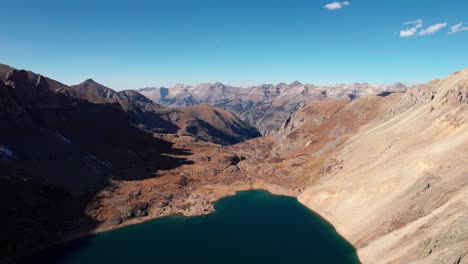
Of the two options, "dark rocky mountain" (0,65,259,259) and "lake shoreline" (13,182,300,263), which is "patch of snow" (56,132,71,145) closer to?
"dark rocky mountain" (0,65,259,259)

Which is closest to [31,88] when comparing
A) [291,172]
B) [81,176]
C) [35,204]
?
[81,176]

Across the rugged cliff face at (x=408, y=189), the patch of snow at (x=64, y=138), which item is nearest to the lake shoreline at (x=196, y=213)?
the rugged cliff face at (x=408, y=189)

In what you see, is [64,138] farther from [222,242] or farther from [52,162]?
[222,242]

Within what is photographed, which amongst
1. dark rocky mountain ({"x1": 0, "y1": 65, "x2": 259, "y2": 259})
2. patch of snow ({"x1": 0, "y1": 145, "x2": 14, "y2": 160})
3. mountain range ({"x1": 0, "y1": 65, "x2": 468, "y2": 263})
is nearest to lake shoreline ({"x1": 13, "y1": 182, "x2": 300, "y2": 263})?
mountain range ({"x1": 0, "y1": 65, "x2": 468, "y2": 263})

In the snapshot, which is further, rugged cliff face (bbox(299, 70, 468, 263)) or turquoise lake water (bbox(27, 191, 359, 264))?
turquoise lake water (bbox(27, 191, 359, 264))

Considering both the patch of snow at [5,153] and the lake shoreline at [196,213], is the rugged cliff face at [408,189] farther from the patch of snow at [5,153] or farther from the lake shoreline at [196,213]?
the patch of snow at [5,153]
